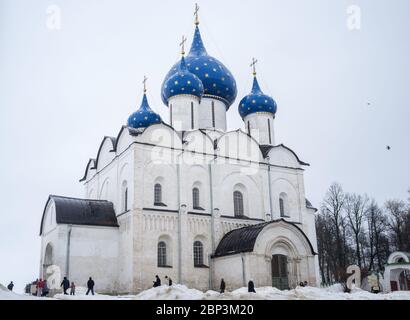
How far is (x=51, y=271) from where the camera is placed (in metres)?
22.4

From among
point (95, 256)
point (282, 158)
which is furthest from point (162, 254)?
point (282, 158)

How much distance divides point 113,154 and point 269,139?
395 inches

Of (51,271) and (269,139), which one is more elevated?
(269,139)

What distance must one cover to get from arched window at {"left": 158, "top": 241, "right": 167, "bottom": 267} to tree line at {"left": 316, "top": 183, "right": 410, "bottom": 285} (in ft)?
57.9

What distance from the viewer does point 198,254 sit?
81.3 ft

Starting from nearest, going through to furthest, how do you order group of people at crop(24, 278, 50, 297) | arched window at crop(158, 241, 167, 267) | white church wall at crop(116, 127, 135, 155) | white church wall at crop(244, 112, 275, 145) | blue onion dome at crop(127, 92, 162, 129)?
group of people at crop(24, 278, 50, 297) → arched window at crop(158, 241, 167, 267) → white church wall at crop(116, 127, 135, 155) → blue onion dome at crop(127, 92, 162, 129) → white church wall at crop(244, 112, 275, 145)

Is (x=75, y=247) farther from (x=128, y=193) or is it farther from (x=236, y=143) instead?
(x=236, y=143)

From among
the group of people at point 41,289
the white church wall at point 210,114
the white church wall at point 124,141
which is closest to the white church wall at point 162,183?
the white church wall at point 124,141

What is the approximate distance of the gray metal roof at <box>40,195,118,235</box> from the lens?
23.4 metres

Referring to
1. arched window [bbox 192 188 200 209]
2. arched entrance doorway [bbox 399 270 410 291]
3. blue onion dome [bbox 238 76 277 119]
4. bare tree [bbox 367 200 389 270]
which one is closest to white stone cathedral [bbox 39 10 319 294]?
arched window [bbox 192 188 200 209]

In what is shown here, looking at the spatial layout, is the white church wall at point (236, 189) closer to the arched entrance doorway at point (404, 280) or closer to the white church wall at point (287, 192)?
the white church wall at point (287, 192)

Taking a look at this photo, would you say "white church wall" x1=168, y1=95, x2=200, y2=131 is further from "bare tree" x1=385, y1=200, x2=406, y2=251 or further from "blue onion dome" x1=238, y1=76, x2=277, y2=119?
"bare tree" x1=385, y1=200, x2=406, y2=251
